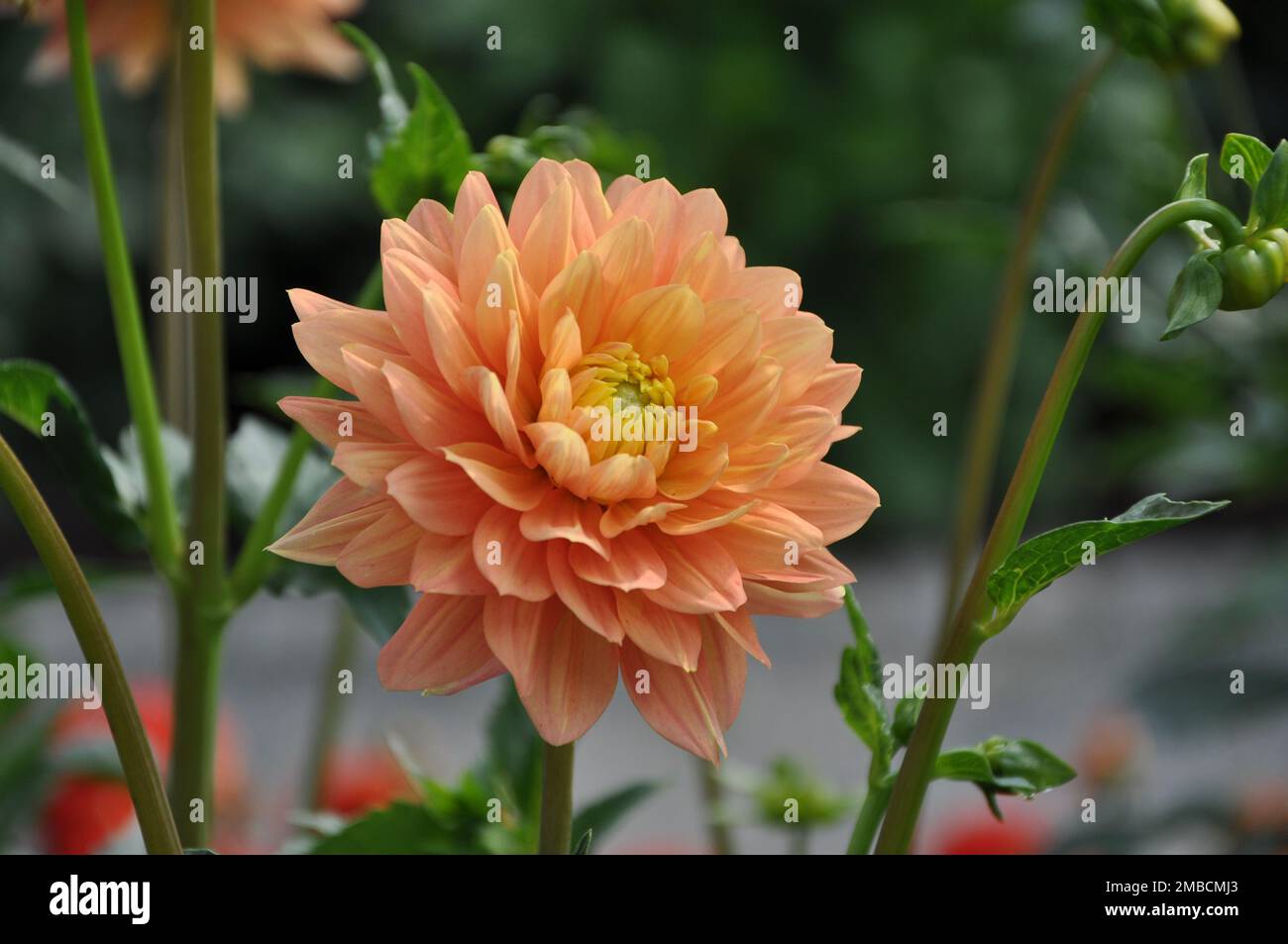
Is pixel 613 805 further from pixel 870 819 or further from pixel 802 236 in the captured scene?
pixel 802 236

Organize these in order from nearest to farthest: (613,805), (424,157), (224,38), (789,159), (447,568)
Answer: (447,568)
(424,157)
(613,805)
(224,38)
(789,159)

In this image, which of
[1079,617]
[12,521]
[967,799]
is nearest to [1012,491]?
[967,799]

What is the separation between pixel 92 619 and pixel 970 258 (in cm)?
272

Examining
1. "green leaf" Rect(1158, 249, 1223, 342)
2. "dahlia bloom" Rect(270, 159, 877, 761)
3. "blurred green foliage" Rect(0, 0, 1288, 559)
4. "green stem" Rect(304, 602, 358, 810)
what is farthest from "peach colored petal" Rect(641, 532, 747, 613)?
"blurred green foliage" Rect(0, 0, 1288, 559)

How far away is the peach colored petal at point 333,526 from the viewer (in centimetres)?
34

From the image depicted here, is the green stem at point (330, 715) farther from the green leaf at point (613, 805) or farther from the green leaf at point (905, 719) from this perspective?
the green leaf at point (905, 719)

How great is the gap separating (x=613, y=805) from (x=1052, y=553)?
0.25 metres

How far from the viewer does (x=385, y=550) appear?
0.33 m

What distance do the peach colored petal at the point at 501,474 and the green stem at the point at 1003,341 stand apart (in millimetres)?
261

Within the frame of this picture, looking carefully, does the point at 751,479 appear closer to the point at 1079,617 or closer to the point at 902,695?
the point at 902,695

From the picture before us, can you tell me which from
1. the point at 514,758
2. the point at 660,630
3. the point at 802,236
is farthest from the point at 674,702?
the point at 802,236

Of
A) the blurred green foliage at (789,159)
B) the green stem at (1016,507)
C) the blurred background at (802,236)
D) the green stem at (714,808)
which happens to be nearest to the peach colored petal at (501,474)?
the green stem at (1016,507)

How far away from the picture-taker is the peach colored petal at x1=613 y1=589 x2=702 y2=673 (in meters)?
0.32
